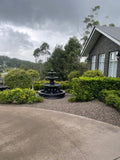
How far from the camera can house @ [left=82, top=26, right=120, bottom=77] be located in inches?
335

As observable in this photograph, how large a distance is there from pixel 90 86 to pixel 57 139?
450 centimetres

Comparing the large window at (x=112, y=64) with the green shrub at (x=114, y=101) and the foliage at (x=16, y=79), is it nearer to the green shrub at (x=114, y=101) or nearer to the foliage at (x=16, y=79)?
the green shrub at (x=114, y=101)

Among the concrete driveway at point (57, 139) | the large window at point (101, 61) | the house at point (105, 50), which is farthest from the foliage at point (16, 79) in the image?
the large window at point (101, 61)

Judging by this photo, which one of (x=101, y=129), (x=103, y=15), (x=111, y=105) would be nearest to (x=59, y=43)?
(x=103, y=15)

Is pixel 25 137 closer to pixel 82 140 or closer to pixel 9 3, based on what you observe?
pixel 82 140

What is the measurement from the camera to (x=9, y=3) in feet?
26.9

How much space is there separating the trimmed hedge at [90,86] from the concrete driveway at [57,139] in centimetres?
251

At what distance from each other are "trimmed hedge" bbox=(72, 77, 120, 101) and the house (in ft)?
5.99

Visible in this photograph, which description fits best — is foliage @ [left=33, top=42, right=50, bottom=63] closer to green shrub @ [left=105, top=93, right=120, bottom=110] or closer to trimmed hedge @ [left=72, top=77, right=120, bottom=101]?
trimmed hedge @ [left=72, top=77, right=120, bottom=101]

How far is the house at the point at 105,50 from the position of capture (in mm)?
8500

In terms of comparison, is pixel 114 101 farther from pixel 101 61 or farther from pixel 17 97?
pixel 101 61

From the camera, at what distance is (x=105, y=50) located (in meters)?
9.88

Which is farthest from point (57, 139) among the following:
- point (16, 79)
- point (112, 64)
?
point (112, 64)

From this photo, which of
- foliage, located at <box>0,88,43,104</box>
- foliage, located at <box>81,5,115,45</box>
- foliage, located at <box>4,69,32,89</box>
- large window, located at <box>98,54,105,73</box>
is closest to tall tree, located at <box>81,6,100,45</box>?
foliage, located at <box>81,5,115,45</box>
